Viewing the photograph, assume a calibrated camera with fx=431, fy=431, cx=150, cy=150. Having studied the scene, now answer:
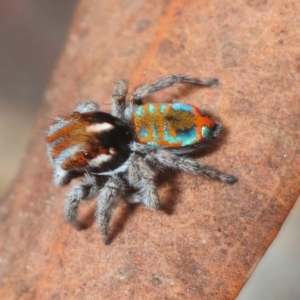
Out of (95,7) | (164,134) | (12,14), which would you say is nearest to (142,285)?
(164,134)

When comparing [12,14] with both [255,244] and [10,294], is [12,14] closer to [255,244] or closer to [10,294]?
[10,294]

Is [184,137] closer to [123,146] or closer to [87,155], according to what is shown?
[123,146]

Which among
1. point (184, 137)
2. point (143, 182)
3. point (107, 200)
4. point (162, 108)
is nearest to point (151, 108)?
point (162, 108)

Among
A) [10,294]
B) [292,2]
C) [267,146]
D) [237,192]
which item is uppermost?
[292,2]

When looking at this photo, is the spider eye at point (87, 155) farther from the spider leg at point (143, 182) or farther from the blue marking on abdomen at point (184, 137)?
the blue marking on abdomen at point (184, 137)

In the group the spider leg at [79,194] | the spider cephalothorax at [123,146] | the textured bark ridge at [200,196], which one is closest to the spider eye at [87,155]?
the spider cephalothorax at [123,146]

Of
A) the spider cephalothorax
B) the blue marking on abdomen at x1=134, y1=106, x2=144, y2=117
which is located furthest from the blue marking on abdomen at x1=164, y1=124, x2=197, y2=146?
the blue marking on abdomen at x1=134, y1=106, x2=144, y2=117
